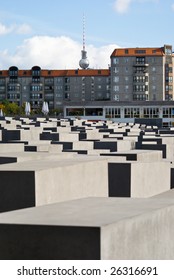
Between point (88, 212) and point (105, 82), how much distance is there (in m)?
147

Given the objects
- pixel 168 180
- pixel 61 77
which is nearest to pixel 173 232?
pixel 168 180

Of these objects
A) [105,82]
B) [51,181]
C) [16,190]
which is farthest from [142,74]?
[16,190]

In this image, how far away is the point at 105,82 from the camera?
15438cm

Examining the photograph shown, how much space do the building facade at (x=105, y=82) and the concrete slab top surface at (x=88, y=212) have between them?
129 metres

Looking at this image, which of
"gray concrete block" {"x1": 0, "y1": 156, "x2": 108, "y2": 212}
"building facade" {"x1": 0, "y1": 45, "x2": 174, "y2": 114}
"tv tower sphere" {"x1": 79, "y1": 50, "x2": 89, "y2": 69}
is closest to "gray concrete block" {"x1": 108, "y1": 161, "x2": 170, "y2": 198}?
"gray concrete block" {"x1": 0, "y1": 156, "x2": 108, "y2": 212}

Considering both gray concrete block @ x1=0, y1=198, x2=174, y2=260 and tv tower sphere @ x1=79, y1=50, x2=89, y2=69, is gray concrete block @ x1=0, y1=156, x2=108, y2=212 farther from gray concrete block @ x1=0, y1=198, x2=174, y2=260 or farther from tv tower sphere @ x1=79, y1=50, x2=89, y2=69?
tv tower sphere @ x1=79, y1=50, x2=89, y2=69

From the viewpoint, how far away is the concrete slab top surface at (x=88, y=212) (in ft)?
25.7

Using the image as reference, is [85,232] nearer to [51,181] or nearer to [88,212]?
[88,212]

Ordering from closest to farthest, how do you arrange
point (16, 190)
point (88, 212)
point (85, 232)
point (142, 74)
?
point (85, 232) < point (88, 212) < point (16, 190) < point (142, 74)

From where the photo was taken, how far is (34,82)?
16000 cm

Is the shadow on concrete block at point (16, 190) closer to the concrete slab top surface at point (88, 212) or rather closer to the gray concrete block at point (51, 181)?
the gray concrete block at point (51, 181)

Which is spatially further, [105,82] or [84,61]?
[84,61]

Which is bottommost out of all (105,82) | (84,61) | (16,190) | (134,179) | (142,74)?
(134,179)

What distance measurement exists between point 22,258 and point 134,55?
439 ft
